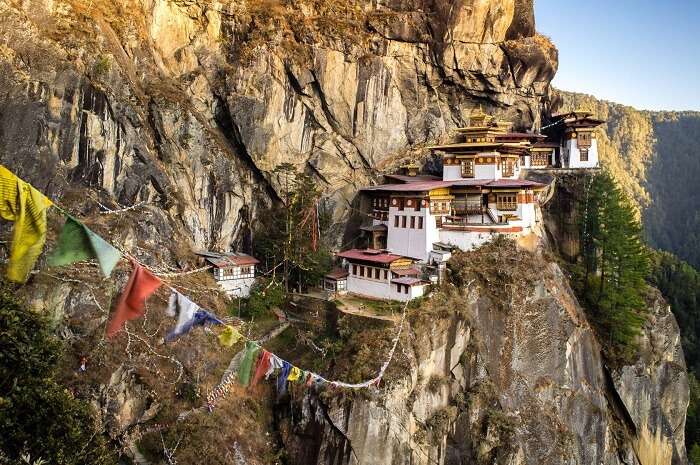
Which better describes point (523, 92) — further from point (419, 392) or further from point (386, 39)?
point (419, 392)

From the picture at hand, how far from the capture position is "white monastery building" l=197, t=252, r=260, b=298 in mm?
36006

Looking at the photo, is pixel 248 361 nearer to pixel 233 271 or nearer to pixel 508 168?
pixel 233 271

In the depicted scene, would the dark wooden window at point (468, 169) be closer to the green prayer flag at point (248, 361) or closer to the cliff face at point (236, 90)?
the cliff face at point (236, 90)

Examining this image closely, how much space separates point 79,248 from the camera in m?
11.3

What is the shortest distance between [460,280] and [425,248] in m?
4.01

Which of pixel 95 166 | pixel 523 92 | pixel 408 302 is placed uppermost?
pixel 523 92

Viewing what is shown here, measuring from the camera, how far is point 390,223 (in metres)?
39.5

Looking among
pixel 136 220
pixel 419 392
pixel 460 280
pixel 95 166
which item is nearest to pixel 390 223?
pixel 460 280

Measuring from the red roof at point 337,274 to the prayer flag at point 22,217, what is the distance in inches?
1012

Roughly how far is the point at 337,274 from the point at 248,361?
2047cm

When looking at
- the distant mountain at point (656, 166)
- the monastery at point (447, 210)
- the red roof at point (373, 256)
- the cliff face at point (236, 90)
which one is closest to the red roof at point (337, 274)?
the monastery at point (447, 210)

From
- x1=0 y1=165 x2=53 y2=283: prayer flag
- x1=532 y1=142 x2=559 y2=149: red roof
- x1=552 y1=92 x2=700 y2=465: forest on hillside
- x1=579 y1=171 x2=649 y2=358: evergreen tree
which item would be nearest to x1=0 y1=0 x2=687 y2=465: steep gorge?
x1=579 y1=171 x2=649 y2=358: evergreen tree

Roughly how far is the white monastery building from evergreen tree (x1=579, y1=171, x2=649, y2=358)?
26.6m

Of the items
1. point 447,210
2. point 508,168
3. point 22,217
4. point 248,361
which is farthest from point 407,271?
point 22,217
